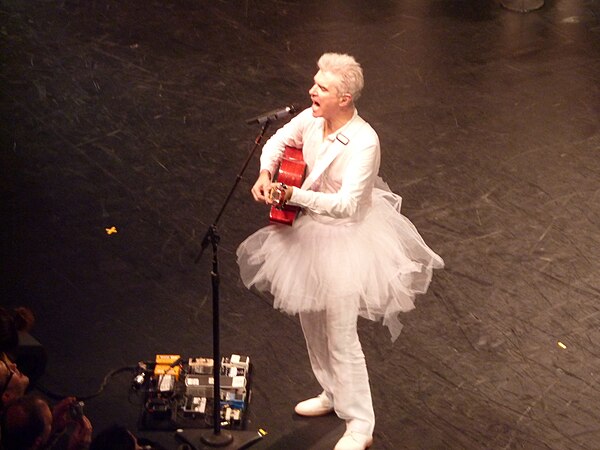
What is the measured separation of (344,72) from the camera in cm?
424

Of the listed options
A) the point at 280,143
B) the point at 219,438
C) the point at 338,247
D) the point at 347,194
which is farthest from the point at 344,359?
the point at 280,143

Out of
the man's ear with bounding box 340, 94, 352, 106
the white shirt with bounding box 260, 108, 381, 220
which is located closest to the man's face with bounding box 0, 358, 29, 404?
the white shirt with bounding box 260, 108, 381, 220

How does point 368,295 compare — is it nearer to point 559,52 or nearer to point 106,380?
point 106,380

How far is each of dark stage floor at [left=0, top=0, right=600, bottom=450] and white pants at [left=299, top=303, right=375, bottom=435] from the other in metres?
0.19

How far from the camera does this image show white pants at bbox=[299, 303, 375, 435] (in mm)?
4621

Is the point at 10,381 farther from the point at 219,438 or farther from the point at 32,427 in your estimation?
the point at 219,438

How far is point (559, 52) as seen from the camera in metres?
8.19

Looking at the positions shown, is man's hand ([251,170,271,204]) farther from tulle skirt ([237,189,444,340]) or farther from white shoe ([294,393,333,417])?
white shoe ([294,393,333,417])

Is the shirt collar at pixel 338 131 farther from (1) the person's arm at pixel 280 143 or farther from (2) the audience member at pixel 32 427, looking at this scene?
(2) the audience member at pixel 32 427

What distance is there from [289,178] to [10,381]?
1538 mm

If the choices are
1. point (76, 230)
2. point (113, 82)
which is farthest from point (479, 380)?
point (113, 82)

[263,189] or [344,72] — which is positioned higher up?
[344,72]

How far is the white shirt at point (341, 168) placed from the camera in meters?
4.26

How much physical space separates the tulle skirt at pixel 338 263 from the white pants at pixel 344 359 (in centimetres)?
10
